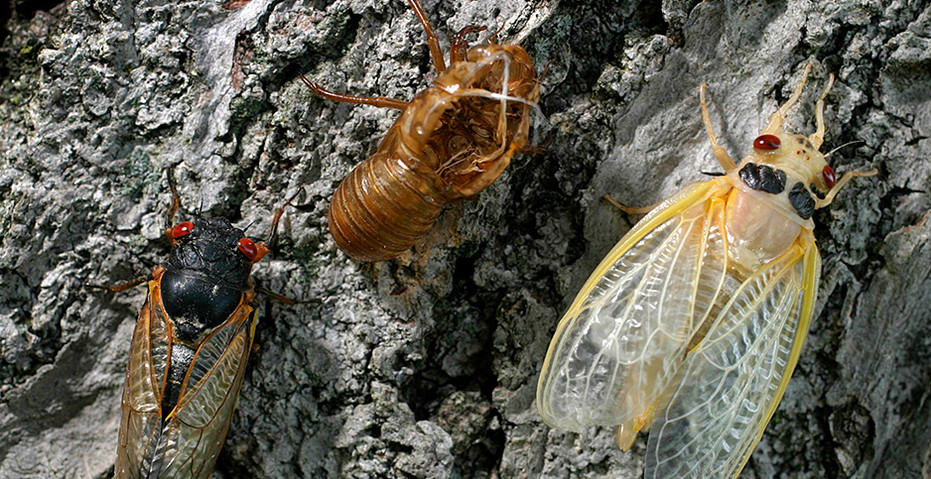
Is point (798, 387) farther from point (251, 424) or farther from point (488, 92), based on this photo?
point (251, 424)

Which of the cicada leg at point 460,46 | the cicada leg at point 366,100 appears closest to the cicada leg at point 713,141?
the cicada leg at point 460,46

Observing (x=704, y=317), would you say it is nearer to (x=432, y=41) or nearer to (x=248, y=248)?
(x=432, y=41)

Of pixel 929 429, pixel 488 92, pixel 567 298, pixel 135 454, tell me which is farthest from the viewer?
pixel 929 429

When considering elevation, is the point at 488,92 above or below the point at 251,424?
above

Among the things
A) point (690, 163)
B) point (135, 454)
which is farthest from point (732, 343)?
point (135, 454)

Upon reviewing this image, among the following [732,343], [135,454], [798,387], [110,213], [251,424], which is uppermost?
[110,213]

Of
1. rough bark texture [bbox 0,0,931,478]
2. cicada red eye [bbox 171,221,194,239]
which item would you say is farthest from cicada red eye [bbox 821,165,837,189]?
cicada red eye [bbox 171,221,194,239]
